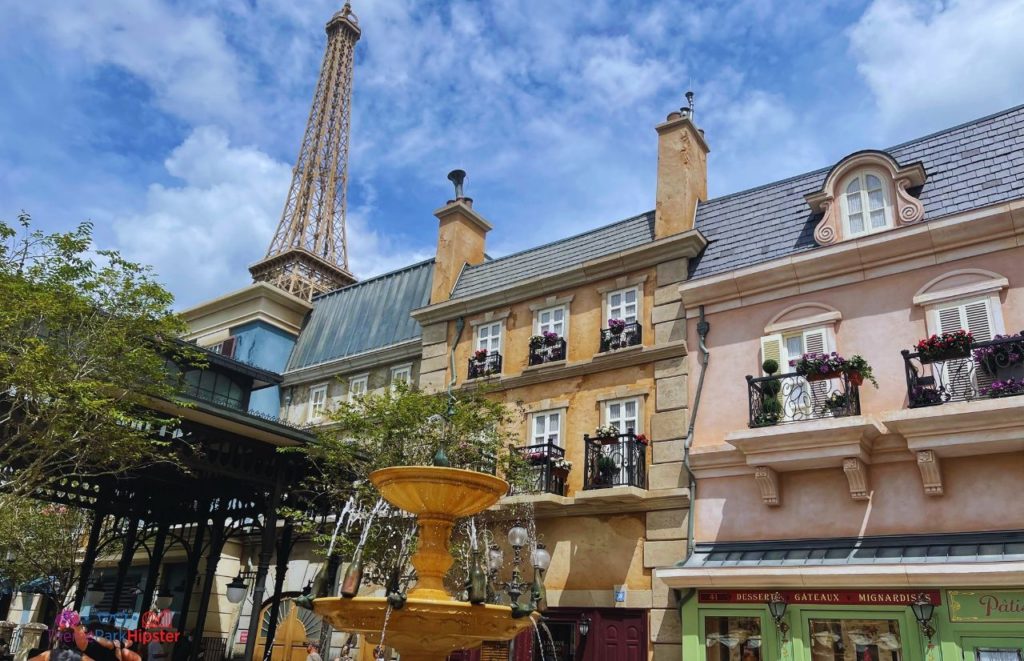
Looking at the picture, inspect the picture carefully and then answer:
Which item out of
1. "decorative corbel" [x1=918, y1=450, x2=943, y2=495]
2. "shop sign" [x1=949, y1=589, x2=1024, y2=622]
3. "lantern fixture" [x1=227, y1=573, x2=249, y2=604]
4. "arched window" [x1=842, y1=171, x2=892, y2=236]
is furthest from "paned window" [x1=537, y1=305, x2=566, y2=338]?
"shop sign" [x1=949, y1=589, x2=1024, y2=622]

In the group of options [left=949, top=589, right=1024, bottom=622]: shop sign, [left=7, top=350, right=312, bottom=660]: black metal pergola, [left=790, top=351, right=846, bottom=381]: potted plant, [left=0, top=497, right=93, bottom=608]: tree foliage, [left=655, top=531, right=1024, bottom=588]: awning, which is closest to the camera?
[left=949, top=589, right=1024, bottom=622]: shop sign

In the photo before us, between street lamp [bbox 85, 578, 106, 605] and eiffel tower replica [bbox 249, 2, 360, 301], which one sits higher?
eiffel tower replica [bbox 249, 2, 360, 301]

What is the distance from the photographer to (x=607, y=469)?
778 inches

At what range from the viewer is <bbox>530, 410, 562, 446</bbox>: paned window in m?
22.0

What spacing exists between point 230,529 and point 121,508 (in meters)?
3.40

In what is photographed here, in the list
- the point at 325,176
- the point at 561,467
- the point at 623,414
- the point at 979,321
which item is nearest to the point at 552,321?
the point at 623,414

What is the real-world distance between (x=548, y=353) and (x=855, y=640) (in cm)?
1039

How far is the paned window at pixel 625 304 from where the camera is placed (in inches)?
857

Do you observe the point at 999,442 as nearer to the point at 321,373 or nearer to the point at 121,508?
the point at 321,373

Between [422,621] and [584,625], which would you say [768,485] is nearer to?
[584,625]

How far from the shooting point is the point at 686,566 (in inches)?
695

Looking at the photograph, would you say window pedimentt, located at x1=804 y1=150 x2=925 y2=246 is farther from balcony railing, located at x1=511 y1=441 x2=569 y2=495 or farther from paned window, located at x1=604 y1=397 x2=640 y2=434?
balcony railing, located at x1=511 y1=441 x2=569 y2=495

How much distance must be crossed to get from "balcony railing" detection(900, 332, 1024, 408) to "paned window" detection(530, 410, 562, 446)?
8.63 meters

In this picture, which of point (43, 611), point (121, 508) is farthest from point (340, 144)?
point (121, 508)
